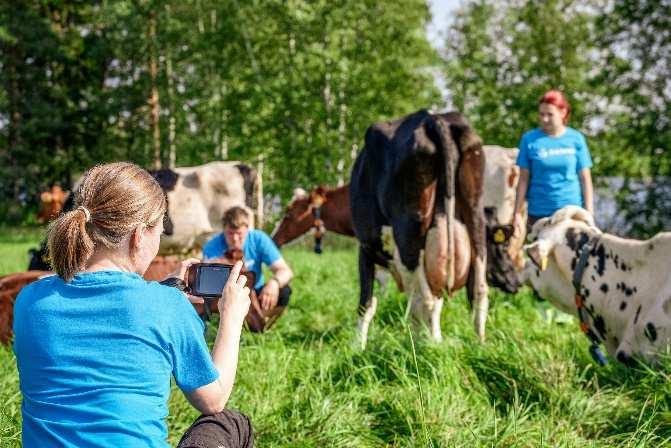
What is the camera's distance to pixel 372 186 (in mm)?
4824

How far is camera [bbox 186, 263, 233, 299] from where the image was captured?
80.4 inches

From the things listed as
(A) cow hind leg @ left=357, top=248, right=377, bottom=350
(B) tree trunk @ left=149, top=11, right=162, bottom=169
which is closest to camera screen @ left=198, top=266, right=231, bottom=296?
(A) cow hind leg @ left=357, top=248, right=377, bottom=350

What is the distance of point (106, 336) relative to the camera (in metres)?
1.61

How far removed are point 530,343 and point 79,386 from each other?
3.04m

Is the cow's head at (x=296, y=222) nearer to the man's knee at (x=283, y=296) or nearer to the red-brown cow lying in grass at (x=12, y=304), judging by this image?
the man's knee at (x=283, y=296)

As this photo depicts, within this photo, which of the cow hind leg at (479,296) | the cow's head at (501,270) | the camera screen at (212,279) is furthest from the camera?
the cow's head at (501,270)

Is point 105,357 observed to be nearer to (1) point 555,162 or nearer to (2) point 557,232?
(2) point 557,232

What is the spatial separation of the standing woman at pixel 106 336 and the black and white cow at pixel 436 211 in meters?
2.62

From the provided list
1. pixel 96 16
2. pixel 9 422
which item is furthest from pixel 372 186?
pixel 96 16

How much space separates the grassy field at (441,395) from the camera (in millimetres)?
2859

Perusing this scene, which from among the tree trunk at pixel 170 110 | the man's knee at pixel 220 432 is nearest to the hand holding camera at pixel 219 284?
the man's knee at pixel 220 432

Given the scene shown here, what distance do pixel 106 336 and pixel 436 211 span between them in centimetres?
291

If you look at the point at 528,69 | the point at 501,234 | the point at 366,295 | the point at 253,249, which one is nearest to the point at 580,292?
the point at 501,234

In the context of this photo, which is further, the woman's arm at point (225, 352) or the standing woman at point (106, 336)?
the woman's arm at point (225, 352)
